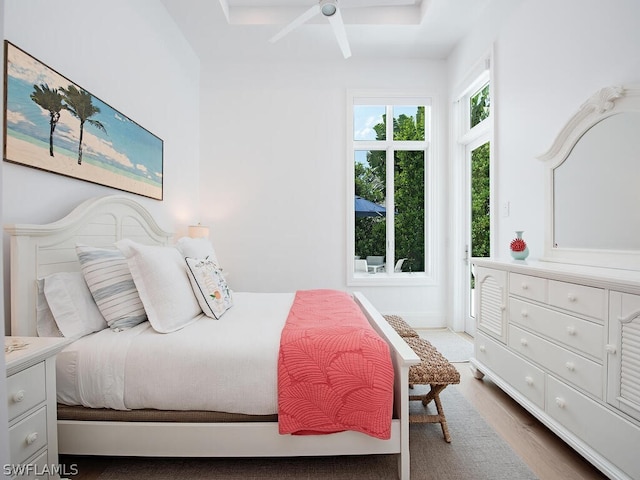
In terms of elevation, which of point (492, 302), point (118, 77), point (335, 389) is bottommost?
point (335, 389)

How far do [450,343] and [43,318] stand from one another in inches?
130

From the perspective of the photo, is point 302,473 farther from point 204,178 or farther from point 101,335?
point 204,178

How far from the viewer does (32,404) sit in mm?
1323

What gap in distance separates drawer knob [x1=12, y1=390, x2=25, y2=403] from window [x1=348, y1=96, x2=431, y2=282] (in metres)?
3.36

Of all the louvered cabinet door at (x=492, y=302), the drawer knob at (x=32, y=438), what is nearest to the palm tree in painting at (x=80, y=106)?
the drawer knob at (x=32, y=438)

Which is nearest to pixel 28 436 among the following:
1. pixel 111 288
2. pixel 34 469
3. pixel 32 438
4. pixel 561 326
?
pixel 32 438

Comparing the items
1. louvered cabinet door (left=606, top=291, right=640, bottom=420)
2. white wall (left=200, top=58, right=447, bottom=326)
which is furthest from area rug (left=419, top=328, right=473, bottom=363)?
louvered cabinet door (left=606, top=291, right=640, bottom=420)

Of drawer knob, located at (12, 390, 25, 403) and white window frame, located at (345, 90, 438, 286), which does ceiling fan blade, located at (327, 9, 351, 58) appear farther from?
drawer knob, located at (12, 390, 25, 403)

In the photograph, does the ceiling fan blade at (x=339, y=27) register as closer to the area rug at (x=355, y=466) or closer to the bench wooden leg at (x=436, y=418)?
the bench wooden leg at (x=436, y=418)

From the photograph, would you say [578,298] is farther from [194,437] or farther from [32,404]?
[32,404]

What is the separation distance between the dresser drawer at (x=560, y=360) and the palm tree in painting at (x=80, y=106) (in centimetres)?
279

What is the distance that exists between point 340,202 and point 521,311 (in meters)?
2.40

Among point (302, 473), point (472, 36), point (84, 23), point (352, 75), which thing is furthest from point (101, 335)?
point (472, 36)

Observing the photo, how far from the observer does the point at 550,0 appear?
2.42 metres
